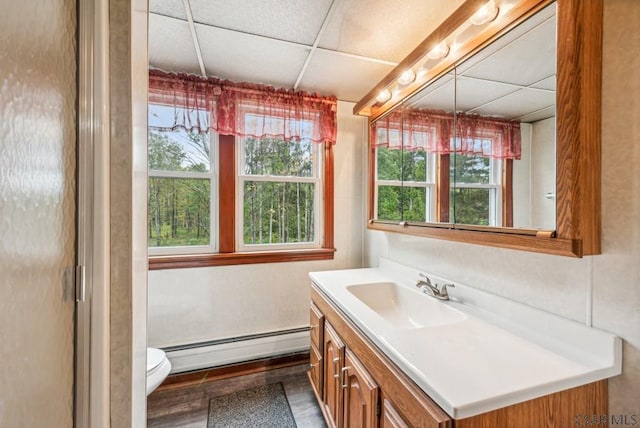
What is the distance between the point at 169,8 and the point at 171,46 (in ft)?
1.11

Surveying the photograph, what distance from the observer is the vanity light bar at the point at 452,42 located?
3.18 ft

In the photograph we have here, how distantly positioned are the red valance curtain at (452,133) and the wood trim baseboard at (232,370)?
5.75ft

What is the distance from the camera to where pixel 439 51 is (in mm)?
1251

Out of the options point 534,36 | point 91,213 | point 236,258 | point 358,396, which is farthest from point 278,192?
point 534,36

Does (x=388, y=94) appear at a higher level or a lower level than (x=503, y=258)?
higher

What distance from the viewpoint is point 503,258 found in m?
1.15

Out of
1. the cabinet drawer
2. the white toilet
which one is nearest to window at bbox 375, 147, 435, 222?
the cabinet drawer

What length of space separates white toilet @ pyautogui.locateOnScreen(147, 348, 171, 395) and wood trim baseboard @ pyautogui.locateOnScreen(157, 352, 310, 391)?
376 millimetres

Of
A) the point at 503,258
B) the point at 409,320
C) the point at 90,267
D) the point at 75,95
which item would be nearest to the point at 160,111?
the point at 75,95

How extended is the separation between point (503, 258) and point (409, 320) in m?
0.58

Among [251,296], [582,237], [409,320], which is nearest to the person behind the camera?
[582,237]

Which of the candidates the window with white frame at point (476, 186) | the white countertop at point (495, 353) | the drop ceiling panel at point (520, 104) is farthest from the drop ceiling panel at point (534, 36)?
the white countertop at point (495, 353)

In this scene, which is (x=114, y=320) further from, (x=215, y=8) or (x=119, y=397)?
(x=215, y=8)

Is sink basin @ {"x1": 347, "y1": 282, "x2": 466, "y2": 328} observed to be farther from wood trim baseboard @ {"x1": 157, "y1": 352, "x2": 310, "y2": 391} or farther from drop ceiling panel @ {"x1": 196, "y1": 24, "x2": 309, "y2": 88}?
drop ceiling panel @ {"x1": 196, "y1": 24, "x2": 309, "y2": 88}
